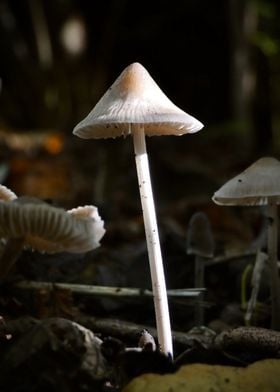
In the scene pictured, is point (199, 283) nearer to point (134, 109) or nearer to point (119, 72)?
point (134, 109)

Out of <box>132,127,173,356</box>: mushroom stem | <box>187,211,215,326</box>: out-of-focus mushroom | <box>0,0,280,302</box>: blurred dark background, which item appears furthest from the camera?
<box>0,0,280,302</box>: blurred dark background

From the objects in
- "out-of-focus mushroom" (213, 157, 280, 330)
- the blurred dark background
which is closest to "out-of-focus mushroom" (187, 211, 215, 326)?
"out-of-focus mushroom" (213, 157, 280, 330)

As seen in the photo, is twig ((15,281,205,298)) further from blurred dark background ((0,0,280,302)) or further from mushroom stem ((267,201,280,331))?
blurred dark background ((0,0,280,302))

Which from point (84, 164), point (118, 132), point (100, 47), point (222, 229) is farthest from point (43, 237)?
point (100, 47)

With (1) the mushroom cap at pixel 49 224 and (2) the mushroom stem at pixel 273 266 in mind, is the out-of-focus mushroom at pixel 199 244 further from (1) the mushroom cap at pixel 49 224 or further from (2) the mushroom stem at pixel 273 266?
Result: (1) the mushroom cap at pixel 49 224

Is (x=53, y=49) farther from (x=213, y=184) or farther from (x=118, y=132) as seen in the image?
(x=118, y=132)

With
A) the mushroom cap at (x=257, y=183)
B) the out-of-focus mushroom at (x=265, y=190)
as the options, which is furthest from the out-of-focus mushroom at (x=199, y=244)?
the mushroom cap at (x=257, y=183)

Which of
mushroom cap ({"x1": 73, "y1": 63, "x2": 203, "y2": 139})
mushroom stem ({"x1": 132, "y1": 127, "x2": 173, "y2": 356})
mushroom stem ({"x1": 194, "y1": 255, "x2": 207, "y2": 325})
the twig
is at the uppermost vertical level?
mushroom cap ({"x1": 73, "y1": 63, "x2": 203, "y2": 139})
